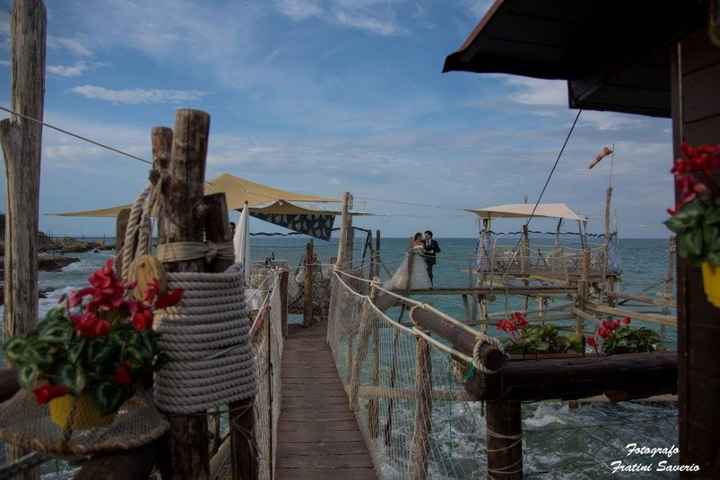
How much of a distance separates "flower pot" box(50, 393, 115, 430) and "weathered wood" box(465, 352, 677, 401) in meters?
1.59

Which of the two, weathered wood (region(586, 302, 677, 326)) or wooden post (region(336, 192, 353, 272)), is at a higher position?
wooden post (region(336, 192, 353, 272))

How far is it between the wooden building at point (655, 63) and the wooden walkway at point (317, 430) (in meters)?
2.86

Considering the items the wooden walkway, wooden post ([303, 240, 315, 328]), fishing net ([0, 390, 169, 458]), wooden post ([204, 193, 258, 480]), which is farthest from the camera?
wooden post ([303, 240, 315, 328])

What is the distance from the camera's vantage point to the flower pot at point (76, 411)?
1315 mm

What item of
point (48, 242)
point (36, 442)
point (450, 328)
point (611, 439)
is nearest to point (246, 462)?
point (36, 442)

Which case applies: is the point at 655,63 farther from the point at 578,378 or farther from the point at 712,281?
the point at 712,281

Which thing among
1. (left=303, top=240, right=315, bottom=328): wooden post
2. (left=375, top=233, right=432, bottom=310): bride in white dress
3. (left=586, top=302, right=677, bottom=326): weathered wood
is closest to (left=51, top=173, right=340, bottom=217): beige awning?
(left=303, top=240, right=315, bottom=328): wooden post

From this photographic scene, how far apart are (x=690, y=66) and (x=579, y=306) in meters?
13.0

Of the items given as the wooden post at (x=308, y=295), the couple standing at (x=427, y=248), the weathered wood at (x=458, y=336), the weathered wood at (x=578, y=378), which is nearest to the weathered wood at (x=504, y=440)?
the weathered wood at (x=578, y=378)

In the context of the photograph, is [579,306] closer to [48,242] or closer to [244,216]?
[244,216]

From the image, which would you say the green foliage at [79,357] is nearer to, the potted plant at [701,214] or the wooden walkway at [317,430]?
the potted plant at [701,214]

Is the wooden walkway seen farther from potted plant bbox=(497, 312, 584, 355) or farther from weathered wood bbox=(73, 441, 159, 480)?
weathered wood bbox=(73, 441, 159, 480)

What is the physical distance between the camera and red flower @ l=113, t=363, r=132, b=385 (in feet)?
4.27

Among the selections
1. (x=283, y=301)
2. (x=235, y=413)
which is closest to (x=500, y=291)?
(x=283, y=301)
